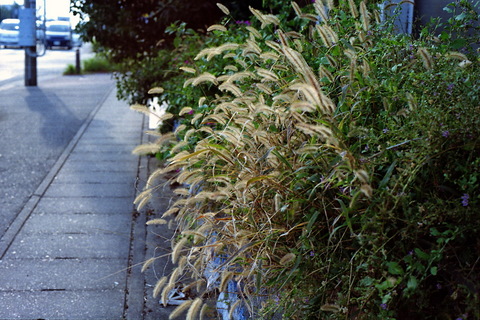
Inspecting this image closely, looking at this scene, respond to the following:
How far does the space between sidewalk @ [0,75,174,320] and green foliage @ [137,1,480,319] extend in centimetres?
105

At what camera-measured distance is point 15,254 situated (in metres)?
5.04

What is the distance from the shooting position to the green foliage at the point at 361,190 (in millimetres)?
2447

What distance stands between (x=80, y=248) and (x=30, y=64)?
13.2 m

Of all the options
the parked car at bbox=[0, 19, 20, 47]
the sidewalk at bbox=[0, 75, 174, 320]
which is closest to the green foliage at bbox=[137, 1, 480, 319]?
the sidewalk at bbox=[0, 75, 174, 320]

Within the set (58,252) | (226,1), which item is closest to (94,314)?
(58,252)

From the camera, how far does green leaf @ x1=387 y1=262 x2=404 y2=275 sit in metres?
2.41

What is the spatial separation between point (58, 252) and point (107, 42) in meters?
4.83

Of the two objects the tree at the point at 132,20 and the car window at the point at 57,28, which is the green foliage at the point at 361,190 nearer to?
the tree at the point at 132,20

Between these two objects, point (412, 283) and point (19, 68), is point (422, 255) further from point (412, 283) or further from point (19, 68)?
point (19, 68)

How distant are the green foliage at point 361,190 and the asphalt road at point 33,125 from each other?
323cm

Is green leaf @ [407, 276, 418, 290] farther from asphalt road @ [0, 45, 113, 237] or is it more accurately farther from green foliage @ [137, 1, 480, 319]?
asphalt road @ [0, 45, 113, 237]

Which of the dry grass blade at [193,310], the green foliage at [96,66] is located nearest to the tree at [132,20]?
the dry grass blade at [193,310]

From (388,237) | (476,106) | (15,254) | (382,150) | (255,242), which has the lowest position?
(15,254)

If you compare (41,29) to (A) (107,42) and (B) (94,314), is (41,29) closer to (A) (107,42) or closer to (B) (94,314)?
(A) (107,42)
